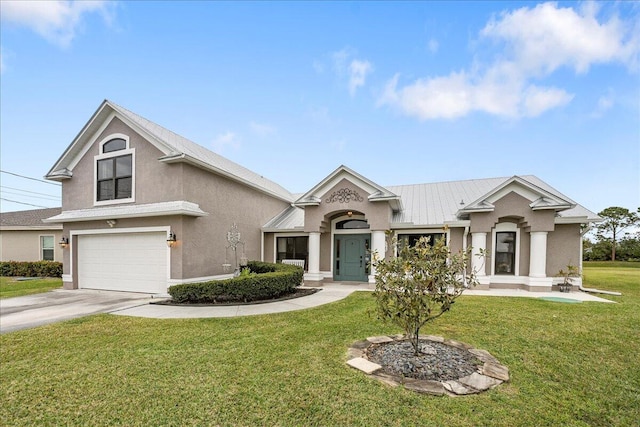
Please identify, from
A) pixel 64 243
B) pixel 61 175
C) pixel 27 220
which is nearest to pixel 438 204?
pixel 64 243

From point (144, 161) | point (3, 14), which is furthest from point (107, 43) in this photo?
point (144, 161)

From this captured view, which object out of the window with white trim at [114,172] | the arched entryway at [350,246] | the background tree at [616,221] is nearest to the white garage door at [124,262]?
the window with white trim at [114,172]

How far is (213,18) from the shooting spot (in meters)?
12.3

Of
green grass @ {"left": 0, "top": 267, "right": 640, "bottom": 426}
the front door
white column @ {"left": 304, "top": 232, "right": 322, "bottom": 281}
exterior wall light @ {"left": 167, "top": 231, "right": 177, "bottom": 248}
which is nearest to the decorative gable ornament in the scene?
white column @ {"left": 304, "top": 232, "right": 322, "bottom": 281}

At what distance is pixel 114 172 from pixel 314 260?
9.18 meters

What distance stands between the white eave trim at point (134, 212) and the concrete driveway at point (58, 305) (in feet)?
9.75

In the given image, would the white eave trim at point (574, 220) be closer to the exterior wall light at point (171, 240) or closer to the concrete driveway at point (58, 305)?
the exterior wall light at point (171, 240)

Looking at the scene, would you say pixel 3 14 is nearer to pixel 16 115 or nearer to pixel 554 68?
pixel 16 115

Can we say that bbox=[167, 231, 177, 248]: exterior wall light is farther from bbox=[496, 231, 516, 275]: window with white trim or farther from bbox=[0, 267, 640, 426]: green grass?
bbox=[496, 231, 516, 275]: window with white trim

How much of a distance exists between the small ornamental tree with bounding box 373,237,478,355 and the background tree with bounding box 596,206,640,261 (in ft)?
135

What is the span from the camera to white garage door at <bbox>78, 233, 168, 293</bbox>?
11016 millimetres

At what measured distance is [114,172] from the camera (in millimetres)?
12000

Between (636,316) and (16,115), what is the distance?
27.1 meters

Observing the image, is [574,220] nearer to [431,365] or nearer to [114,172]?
[431,365]
